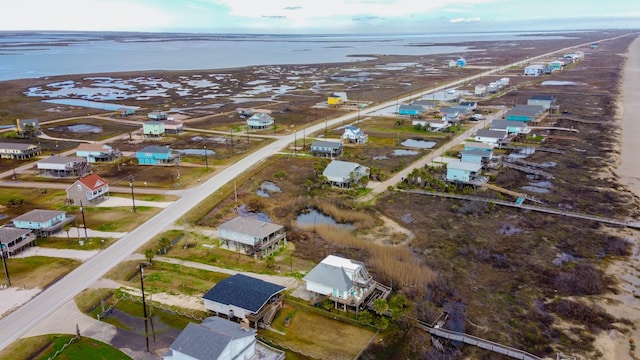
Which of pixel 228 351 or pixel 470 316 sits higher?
pixel 228 351

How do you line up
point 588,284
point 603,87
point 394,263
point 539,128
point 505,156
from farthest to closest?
point 603,87
point 539,128
point 505,156
point 394,263
point 588,284

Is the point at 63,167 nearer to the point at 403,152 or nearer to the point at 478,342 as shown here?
the point at 403,152

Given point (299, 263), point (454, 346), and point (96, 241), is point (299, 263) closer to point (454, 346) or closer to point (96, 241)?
point (454, 346)

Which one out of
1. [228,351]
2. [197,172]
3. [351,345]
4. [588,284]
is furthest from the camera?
[197,172]

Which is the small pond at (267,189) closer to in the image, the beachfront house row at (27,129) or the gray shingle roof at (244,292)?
the gray shingle roof at (244,292)

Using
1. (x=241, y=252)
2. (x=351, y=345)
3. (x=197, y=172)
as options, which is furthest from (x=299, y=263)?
(x=197, y=172)

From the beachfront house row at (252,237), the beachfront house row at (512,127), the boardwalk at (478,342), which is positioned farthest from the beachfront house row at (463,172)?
the boardwalk at (478,342)

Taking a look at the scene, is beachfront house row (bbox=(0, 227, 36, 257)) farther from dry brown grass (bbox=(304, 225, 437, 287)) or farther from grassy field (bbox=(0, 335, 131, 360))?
dry brown grass (bbox=(304, 225, 437, 287))
